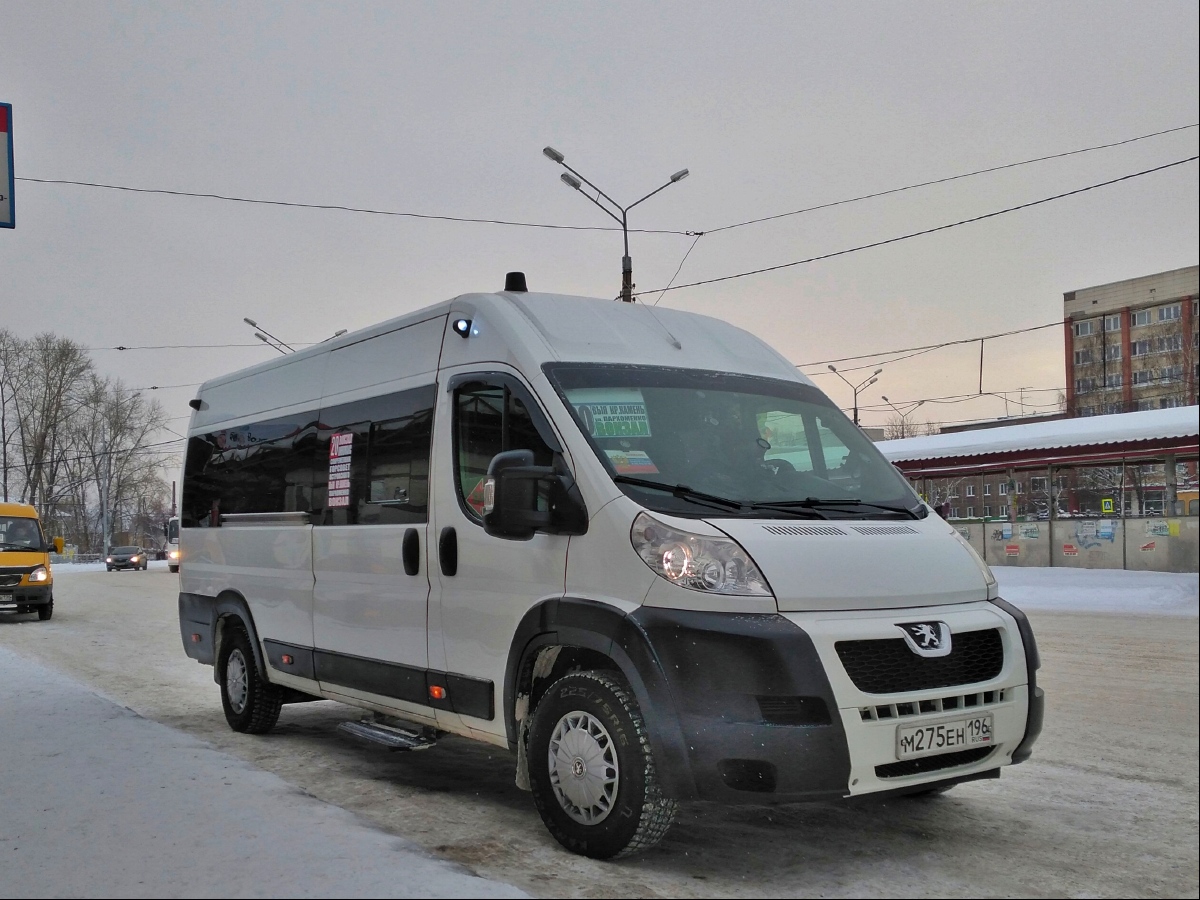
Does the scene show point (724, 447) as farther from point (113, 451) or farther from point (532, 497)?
point (113, 451)

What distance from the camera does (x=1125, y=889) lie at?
3961 millimetres

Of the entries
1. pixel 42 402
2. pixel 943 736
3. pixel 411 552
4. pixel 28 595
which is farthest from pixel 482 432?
pixel 42 402

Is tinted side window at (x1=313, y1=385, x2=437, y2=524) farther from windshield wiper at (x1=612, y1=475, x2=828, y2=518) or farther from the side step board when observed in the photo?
windshield wiper at (x1=612, y1=475, x2=828, y2=518)

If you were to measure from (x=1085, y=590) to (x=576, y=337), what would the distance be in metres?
19.9

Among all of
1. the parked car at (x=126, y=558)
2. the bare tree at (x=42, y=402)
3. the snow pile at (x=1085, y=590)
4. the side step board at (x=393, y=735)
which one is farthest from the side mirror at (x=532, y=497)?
the parked car at (x=126, y=558)

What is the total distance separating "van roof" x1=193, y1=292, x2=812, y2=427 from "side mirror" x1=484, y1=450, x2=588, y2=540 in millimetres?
609

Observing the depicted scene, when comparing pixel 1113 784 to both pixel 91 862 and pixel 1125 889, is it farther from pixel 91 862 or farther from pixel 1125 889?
pixel 91 862

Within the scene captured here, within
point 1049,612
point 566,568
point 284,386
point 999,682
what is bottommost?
point 1049,612

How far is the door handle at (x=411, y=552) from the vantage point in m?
5.62

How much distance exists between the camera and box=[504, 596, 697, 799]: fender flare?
402cm

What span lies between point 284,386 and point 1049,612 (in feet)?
47.2

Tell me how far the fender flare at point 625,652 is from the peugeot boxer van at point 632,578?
1 cm

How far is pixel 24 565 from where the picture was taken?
19344 millimetres

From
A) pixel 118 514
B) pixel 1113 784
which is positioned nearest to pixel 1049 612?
pixel 1113 784
